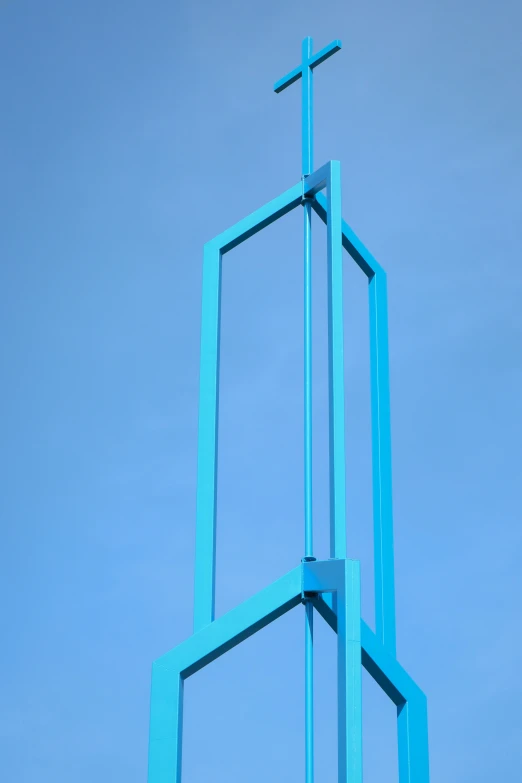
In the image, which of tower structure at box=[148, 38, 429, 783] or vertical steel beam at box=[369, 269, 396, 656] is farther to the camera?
vertical steel beam at box=[369, 269, 396, 656]

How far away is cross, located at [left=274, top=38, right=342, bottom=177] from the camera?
377 cm

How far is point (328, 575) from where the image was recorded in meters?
3.03

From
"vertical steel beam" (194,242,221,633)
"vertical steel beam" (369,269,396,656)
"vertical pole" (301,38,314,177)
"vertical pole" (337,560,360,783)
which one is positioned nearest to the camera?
"vertical pole" (337,560,360,783)

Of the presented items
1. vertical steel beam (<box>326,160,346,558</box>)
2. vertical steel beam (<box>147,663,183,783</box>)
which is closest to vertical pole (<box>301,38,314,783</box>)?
vertical steel beam (<box>326,160,346,558</box>)

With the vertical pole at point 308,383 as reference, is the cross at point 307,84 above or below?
above

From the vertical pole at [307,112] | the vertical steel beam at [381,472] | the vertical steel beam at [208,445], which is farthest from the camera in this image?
the vertical pole at [307,112]

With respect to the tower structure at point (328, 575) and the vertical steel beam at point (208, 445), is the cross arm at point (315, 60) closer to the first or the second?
the tower structure at point (328, 575)

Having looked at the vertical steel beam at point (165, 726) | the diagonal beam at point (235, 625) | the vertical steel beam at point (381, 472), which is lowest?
the vertical steel beam at point (165, 726)

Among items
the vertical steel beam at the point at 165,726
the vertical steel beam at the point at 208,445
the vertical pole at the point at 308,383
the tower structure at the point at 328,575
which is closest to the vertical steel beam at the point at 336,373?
the tower structure at the point at 328,575

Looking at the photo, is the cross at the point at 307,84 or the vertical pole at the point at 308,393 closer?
the vertical pole at the point at 308,393

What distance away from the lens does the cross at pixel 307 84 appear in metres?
3.77

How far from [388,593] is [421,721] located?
392 millimetres

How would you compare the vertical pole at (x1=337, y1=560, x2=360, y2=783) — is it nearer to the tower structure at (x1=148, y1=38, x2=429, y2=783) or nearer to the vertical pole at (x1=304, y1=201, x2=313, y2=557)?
the tower structure at (x1=148, y1=38, x2=429, y2=783)

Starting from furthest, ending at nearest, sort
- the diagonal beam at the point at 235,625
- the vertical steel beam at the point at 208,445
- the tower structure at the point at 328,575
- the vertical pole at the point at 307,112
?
the vertical pole at the point at 307,112 → the vertical steel beam at the point at 208,445 → the diagonal beam at the point at 235,625 → the tower structure at the point at 328,575
